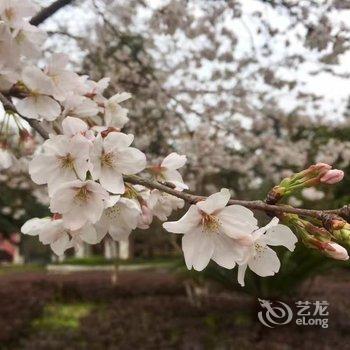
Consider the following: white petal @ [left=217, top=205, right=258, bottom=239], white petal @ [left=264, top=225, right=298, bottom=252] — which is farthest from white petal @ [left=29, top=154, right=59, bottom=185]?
white petal @ [left=264, top=225, right=298, bottom=252]

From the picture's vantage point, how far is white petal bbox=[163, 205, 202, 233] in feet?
4.01

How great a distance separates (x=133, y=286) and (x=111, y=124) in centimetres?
1209

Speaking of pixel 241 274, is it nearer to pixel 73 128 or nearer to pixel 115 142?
pixel 115 142

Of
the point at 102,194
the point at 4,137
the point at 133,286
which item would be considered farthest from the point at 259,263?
the point at 133,286

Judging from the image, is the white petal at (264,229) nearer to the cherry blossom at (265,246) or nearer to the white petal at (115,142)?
the cherry blossom at (265,246)

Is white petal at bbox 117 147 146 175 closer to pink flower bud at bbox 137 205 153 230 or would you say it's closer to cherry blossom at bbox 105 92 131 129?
pink flower bud at bbox 137 205 153 230

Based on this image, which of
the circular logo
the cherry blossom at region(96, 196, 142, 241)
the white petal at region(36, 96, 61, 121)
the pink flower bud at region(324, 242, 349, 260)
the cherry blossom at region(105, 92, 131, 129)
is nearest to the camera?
the pink flower bud at region(324, 242, 349, 260)

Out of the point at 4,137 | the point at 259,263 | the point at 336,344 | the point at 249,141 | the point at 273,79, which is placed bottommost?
the point at 336,344

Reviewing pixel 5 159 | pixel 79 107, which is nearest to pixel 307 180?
pixel 79 107

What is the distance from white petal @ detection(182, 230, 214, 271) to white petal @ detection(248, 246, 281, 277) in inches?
4.5

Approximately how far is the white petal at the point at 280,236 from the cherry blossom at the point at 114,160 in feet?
1.15

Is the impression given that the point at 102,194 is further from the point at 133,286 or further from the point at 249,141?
the point at 133,286

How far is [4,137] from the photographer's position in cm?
188

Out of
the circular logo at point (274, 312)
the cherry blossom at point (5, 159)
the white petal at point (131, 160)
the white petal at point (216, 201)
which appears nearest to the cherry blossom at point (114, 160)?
the white petal at point (131, 160)
